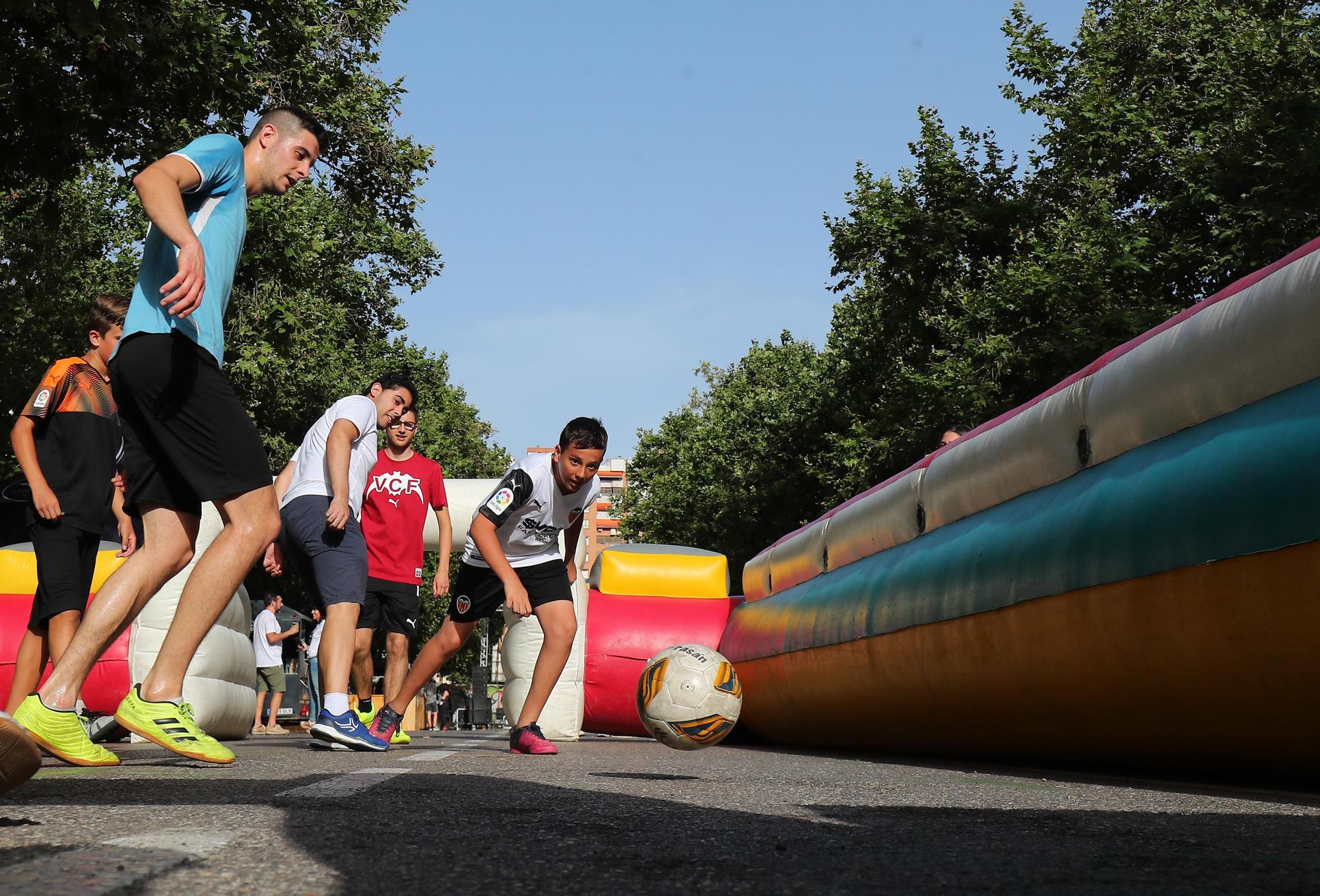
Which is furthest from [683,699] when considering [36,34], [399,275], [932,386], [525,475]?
[399,275]

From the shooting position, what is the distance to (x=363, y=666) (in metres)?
9.57

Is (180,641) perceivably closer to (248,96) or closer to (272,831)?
(272,831)

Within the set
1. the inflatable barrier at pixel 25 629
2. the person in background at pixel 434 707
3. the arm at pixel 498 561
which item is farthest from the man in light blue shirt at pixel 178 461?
the person in background at pixel 434 707

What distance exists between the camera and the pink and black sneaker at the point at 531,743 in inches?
298

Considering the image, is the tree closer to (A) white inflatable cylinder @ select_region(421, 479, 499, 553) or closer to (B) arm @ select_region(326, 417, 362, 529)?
(A) white inflatable cylinder @ select_region(421, 479, 499, 553)

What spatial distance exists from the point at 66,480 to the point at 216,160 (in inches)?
84.8

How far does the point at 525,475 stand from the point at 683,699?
1.96 m

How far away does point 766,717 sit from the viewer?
10.1 meters

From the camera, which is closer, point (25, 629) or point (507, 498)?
point (507, 498)

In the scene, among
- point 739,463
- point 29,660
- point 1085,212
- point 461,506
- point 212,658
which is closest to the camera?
point 29,660

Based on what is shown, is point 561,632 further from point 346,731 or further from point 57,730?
point 57,730

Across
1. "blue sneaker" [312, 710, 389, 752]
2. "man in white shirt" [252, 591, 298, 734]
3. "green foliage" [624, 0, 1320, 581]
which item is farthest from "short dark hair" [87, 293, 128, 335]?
"green foliage" [624, 0, 1320, 581]

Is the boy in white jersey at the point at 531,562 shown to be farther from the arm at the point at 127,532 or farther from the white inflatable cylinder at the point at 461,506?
the white inflatable cylinder at the point at 461,506

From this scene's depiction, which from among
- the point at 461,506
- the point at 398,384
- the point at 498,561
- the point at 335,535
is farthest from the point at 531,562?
the point at 461,506
